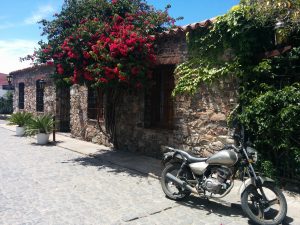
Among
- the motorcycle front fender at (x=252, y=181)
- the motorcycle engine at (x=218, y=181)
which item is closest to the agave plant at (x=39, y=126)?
the motorcycle engine at (x=218, y=181)

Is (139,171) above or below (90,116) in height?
below

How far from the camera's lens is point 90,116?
1180 centimetres

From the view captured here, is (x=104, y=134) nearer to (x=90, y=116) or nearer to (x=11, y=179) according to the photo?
(x=90, y=116)

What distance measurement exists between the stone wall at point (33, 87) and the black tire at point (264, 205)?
40.2 feet

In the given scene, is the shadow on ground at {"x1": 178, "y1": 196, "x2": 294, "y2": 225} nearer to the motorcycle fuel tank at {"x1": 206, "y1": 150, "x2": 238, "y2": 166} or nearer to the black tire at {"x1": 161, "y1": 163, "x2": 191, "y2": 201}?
the black tire at {"x1": 161, "y1": 163, "x2": 191, "y2": 201}

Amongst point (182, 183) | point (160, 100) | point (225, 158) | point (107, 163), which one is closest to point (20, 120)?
point (107, 163)

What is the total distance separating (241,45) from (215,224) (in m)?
3.42

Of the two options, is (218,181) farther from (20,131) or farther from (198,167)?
(20,131)

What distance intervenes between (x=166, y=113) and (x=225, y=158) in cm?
408

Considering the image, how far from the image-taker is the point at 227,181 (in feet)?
16.1

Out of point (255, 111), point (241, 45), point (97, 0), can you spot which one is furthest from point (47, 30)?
point (255, 111)

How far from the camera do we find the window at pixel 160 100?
858cm

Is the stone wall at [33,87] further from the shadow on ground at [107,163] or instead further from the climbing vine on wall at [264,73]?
the climbing vine on wall at [264,73]

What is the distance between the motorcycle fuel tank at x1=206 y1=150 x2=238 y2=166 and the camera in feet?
15.5
